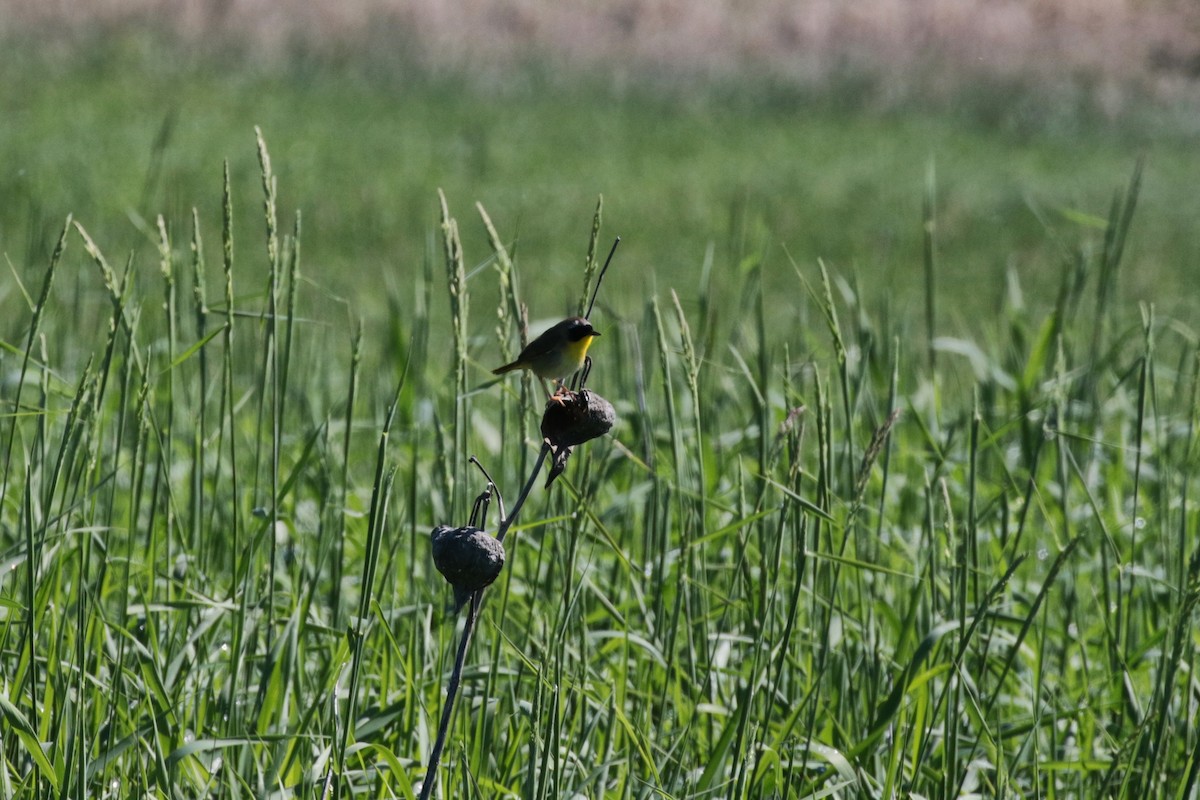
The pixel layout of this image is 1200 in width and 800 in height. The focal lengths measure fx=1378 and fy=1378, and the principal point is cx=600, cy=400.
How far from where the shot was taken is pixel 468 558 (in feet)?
3.01

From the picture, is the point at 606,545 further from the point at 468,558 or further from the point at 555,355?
the point at 468,558

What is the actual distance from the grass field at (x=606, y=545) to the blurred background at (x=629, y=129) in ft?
8.00

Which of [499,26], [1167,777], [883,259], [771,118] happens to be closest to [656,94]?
[771,118]

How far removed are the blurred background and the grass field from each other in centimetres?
244

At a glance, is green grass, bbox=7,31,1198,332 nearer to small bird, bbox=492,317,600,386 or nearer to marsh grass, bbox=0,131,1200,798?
marsh grass, bbox=0,131,1200,798

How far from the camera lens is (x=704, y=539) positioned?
152 centimetres

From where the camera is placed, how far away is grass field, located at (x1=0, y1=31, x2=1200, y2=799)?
139cm

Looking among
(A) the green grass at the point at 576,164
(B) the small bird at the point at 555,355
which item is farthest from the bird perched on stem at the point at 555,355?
(A) the green grass at the point at 576,164

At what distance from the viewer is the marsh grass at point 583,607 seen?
4.42ft

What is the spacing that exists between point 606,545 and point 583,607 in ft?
1.65

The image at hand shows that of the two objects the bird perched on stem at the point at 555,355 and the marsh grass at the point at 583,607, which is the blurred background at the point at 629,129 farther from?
the bird perched on stem at the point at 555,355

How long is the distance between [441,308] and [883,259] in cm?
332

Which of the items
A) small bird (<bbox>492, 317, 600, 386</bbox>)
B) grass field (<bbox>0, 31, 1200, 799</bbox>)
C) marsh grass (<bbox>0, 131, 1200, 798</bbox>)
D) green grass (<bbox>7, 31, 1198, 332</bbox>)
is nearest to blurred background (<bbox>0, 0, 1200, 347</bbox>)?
green grass (<bbox>7, 31, 1198, 332</bbox>)

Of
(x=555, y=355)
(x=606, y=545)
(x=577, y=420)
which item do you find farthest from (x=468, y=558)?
(x=606, y=545)
